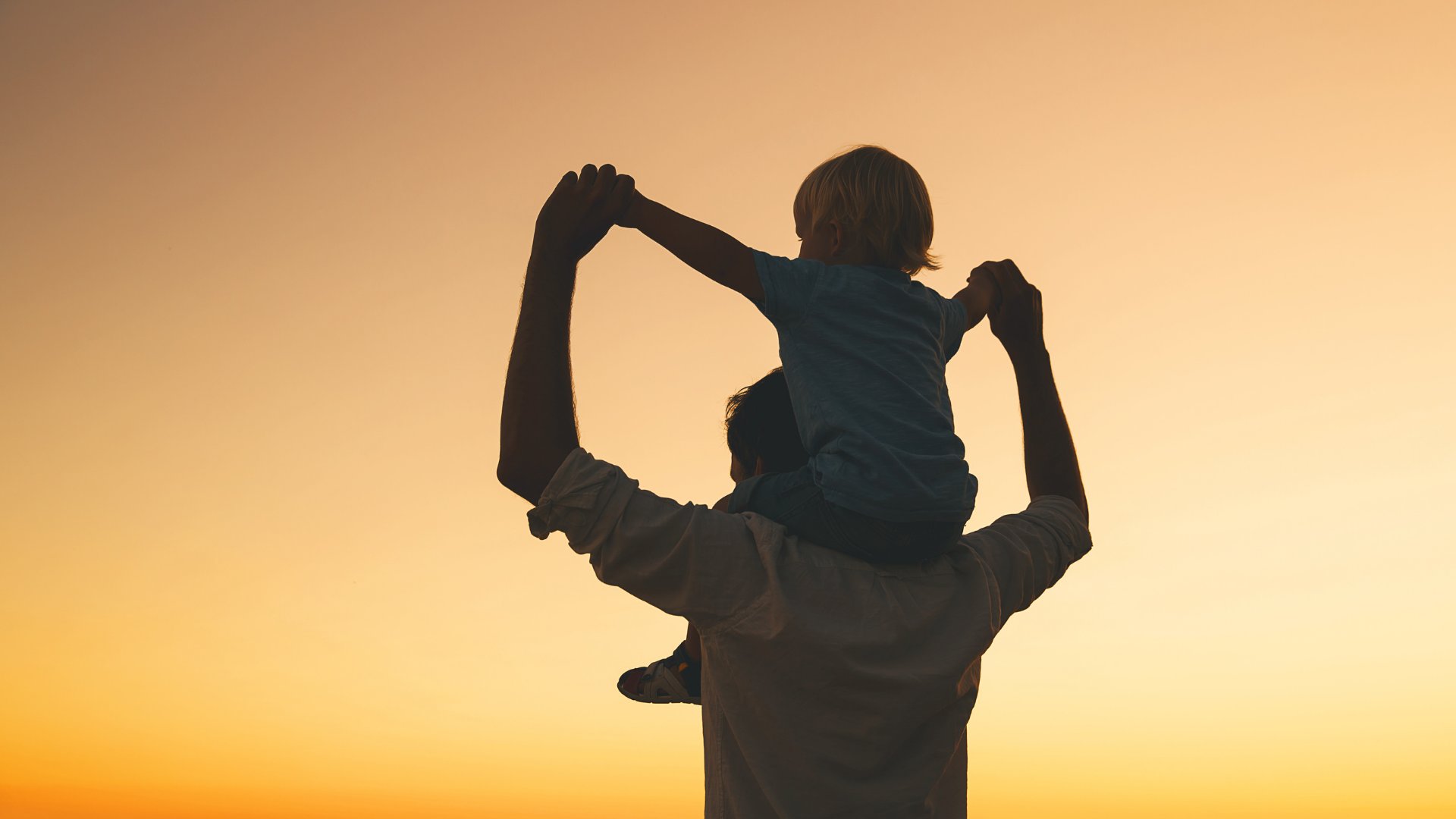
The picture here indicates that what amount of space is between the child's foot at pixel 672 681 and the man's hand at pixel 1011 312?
3.43 ft

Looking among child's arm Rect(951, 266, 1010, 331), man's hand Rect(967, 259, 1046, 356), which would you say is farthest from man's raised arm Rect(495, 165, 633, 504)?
man's hand Rect(967, 259, 1046, 356)

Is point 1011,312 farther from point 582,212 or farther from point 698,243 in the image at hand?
point 582,212

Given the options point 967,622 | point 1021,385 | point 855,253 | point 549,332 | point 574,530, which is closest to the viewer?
point 574,530

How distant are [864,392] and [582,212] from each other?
0.60 metres

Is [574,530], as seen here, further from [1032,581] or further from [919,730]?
[1032,581]

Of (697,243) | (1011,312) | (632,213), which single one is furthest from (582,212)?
(1011,312)

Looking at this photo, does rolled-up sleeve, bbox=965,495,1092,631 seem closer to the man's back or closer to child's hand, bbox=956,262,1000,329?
the man's back

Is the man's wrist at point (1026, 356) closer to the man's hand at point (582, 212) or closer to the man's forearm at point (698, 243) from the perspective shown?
the man's forearm at point (698, 243)

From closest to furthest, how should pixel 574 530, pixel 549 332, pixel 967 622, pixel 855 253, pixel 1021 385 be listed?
pixel 574 530 → pixel 549 332 → pixel 967 622 → pixel 855 253 → pixel 1021 385

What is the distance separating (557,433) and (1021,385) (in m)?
1.35

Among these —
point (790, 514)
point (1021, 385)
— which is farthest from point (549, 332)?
point (1021, 385)

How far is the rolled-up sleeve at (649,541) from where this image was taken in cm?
186

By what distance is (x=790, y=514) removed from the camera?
212 centimetres

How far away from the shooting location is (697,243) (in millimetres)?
2064
